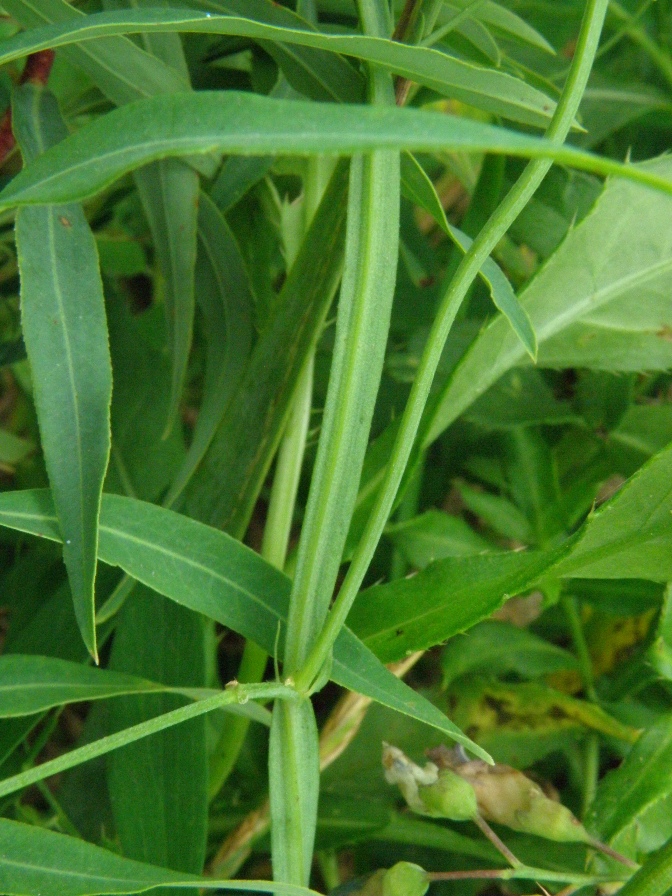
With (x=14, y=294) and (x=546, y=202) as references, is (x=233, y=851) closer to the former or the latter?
(x=14, y=294)

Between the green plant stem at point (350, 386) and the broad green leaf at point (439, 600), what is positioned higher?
the green plant stem at point (350, 386)

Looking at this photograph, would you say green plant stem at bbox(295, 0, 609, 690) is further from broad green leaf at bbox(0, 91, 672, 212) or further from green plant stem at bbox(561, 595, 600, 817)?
green plant stem at bbox(561, 595, 600, 817)

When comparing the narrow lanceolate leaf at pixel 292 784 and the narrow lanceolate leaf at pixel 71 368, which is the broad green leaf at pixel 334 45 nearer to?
the narrow lanceolate leaf at pixel 71 368

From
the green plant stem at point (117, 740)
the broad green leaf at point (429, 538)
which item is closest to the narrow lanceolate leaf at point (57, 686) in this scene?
the green plant stem at point (117, 740)

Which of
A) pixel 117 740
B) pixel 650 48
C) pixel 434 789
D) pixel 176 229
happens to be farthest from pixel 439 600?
pixel 650 48

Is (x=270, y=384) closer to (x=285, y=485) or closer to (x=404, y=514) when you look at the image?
(x=285, y=485)

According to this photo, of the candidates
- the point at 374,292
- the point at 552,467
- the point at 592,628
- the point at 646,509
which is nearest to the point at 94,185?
the point at 374,292
